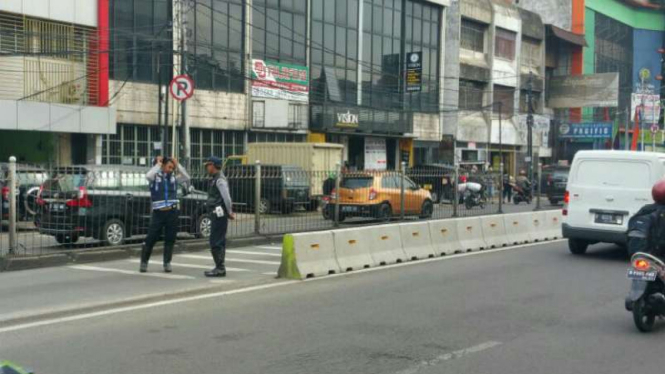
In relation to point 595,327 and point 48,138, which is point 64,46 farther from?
point 595,327

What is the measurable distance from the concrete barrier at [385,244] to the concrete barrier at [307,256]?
1025 millimetres

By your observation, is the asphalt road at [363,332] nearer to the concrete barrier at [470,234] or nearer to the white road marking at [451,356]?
A: the white road marking at [451,356]

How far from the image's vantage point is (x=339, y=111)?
124ft

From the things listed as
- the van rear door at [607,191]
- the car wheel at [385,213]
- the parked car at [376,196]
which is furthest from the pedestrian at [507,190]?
the van rear door at [607,191]

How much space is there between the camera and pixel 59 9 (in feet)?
85.4

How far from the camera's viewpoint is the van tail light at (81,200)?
13.6 metres

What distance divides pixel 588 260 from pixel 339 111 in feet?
82.5

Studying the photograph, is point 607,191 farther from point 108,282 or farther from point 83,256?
point 83,256

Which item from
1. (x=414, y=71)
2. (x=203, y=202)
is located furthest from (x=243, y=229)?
(x=414, y=71)

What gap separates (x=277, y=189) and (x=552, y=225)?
706 cm

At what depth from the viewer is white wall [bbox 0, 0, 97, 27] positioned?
24.9 m

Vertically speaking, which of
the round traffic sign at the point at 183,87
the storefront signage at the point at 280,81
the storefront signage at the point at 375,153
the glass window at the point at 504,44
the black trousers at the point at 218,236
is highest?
the glass window at the point at 504,44

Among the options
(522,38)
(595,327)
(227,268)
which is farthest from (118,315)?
(522,38)

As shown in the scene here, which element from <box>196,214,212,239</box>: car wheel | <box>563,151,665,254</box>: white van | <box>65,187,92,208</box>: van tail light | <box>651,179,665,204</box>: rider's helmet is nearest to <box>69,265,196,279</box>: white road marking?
<box>65,187,92,208</box>: van tail light
